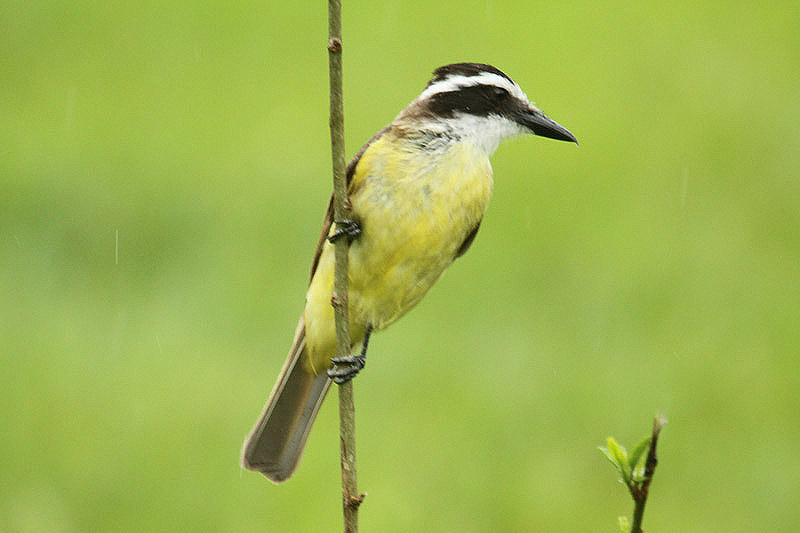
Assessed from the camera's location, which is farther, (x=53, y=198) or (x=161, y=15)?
(x=161, y=15)

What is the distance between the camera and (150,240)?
814cm

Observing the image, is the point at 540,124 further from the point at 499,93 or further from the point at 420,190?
the point at 420,190

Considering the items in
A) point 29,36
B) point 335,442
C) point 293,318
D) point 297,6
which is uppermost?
point 297,6

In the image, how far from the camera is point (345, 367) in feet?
12.1

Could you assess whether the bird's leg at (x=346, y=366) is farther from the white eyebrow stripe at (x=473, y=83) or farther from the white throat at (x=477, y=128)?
the white eyebrow stripe at (x=473, y=83)

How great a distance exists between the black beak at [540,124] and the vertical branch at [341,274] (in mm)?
1251

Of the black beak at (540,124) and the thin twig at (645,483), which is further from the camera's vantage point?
the black beak at (540,124)

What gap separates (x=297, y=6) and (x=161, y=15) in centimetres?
126

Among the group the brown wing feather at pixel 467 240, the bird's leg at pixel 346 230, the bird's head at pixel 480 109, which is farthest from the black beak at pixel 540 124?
the bird's leg at pixel 346 230

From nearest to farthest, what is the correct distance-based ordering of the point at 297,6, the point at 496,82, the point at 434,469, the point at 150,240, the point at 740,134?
the point at 496,82, the point at 434,469, the point at 150,240, the point at 740,134, the point at 297,6

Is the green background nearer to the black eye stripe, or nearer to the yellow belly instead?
the yellow belly

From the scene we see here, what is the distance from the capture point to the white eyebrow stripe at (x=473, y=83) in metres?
4.34

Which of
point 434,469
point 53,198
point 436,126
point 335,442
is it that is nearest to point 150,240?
point 53,198

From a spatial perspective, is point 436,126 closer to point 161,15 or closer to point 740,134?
point 740,134
